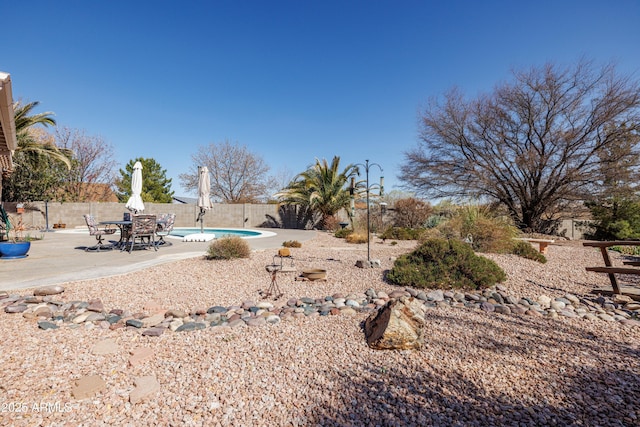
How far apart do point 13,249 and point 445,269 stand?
329 inches

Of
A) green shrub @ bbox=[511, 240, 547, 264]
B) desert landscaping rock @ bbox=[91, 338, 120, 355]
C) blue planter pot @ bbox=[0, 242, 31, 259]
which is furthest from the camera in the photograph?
green shrub @ bbox=[511, 240, 547, 264]

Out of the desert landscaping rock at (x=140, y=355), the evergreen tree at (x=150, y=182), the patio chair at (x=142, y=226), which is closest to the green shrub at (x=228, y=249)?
the patio chair at (x=142, y=226)

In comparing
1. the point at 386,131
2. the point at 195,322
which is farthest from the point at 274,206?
the point at 195,322

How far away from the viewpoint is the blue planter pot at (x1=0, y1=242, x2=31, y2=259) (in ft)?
19.3

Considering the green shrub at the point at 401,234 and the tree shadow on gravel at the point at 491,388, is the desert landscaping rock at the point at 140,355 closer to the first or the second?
the tree shadow on gravel at the point at 491,388

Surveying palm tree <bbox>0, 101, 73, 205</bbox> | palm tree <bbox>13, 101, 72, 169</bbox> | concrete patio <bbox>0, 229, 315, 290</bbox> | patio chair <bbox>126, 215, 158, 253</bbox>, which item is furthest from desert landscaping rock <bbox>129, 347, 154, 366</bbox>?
palm tree <bbox>13, 101, 72, 169</bbox>

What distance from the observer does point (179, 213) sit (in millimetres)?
18562

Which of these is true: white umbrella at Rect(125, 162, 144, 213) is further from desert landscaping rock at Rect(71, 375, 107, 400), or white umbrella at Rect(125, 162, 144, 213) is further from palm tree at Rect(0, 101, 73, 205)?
desert landscaping rock at Rect(71, 375, 107, 400)

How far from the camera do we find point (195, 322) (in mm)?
3232

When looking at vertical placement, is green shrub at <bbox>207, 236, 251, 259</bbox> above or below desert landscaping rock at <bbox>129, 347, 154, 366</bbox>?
above

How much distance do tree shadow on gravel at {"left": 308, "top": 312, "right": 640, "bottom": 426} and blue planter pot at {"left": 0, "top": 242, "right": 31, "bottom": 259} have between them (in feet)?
23.7

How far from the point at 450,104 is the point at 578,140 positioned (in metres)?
5.67

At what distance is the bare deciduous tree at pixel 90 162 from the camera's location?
2203 cm

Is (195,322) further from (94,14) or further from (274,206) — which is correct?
(274,206)
